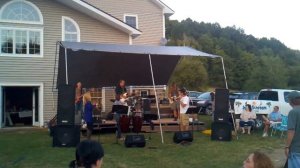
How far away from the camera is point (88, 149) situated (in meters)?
3.20

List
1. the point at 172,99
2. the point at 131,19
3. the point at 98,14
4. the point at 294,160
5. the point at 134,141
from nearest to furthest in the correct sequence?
1. the point at 294,160
2. the point at 134,141
3. the point at 172,99
4. the point at 98,14
5. the point at 131,19

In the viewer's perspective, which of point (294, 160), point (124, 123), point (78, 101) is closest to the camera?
point (294, 160)

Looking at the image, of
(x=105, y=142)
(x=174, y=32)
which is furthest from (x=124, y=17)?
(x=174, y=32)

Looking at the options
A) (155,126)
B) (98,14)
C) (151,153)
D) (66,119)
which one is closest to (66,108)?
(66,119)

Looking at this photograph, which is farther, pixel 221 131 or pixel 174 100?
pixel 174 100

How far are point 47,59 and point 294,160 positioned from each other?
1528 cm

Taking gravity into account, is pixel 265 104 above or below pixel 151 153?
above

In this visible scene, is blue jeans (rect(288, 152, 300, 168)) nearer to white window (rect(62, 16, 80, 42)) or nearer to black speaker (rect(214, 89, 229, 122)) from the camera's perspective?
black speaker (rect(214, 89, 229, 122))

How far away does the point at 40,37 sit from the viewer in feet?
62.0

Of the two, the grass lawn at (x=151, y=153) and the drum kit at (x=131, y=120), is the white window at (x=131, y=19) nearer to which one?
the drum kit at (x=131, y=120)

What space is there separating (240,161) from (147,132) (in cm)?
612

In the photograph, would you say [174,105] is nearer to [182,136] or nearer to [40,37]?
[182,136]

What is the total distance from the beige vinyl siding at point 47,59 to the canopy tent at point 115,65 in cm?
233

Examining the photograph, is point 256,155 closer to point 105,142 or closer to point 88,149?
point 88,149
